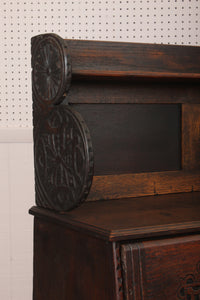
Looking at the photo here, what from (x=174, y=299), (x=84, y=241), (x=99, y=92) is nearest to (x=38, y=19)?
(x=99, y=92)

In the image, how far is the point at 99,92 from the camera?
2.14 meters

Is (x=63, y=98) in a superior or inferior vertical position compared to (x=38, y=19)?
inferior

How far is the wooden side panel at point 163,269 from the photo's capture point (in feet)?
5.02

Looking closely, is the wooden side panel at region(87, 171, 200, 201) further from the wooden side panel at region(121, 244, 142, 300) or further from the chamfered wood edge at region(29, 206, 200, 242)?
the wooden side panel at region(121, 244, 142, 300)

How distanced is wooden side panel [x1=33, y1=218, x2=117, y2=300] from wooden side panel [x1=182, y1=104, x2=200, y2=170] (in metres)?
0.79

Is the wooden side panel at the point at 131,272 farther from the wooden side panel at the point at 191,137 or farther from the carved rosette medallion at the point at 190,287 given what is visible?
the wooden side panel at the point at 191,137

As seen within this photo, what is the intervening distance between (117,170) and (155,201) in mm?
239

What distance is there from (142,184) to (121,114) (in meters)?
0.33

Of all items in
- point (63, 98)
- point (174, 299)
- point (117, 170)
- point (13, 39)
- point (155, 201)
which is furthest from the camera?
point (13, 39)

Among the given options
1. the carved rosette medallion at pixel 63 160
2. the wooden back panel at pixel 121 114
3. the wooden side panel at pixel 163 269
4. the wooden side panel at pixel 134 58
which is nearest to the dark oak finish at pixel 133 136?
the wooden back panel at pixel 121 114

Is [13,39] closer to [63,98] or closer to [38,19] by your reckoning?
[38,19]

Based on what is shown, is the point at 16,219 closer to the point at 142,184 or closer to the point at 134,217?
the point at 142,184

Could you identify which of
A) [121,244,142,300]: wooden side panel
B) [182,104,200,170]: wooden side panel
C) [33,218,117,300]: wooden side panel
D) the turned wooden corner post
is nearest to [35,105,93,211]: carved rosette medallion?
the turned wooden corner post

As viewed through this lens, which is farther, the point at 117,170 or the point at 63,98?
the point at 117,170
